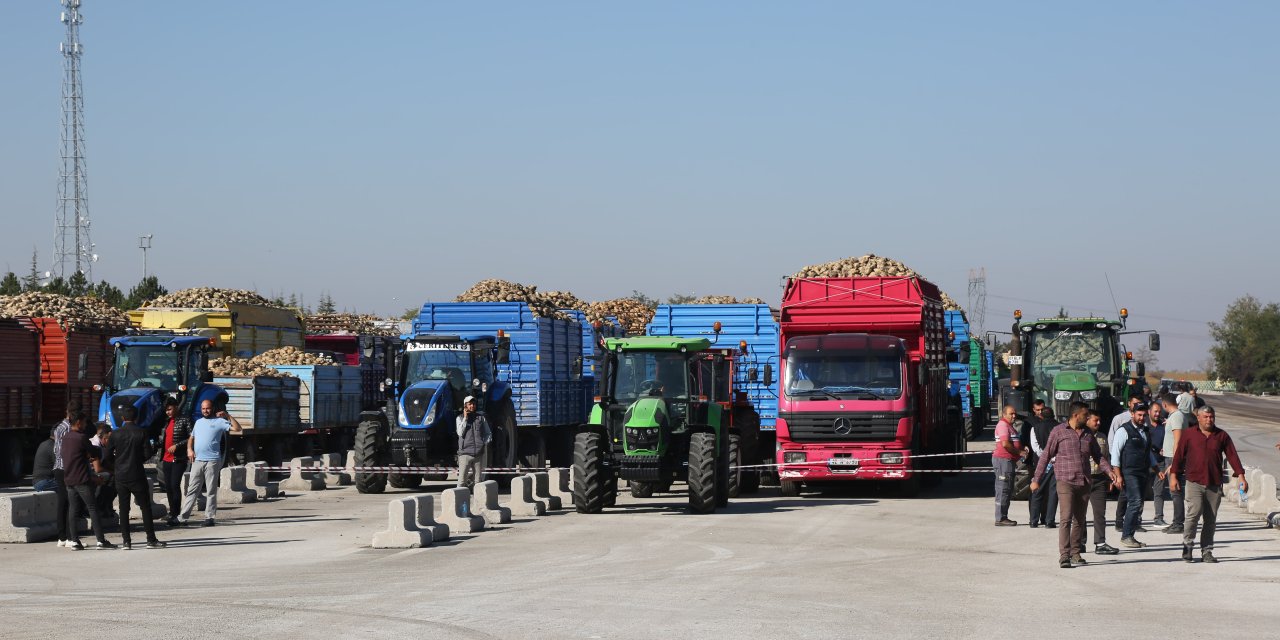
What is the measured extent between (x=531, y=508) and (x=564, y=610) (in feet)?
33.5

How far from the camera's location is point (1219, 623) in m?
12.4

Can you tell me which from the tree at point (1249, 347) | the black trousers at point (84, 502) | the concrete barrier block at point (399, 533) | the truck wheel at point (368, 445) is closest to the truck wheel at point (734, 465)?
the truck wheel at point (368, 445)

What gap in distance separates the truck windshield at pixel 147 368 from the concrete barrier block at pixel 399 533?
10938 mm

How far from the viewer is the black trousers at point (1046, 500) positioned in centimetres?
2086

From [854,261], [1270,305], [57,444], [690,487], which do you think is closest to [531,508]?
[690,487]

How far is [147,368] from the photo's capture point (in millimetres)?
28172

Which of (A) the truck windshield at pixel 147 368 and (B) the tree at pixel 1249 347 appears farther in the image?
(B) the tree at pixel 1249 347

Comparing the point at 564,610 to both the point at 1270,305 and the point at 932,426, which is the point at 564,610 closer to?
the point at 932,426

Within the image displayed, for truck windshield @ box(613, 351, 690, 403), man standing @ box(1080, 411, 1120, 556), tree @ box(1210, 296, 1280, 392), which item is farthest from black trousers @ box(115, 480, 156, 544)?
tree @ box(1210, 296, 1280, 392)

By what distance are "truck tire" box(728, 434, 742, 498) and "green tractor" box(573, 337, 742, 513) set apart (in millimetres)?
475

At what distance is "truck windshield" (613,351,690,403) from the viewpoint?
23.9 meters

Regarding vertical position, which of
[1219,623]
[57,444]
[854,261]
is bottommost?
[1219,623]

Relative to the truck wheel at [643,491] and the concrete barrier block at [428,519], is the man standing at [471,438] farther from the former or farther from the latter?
the concrete barrier block at [428,519]

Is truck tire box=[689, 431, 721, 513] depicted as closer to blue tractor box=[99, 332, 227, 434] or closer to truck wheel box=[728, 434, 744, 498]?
truck wheel box=[728, 434, 744, 498]
